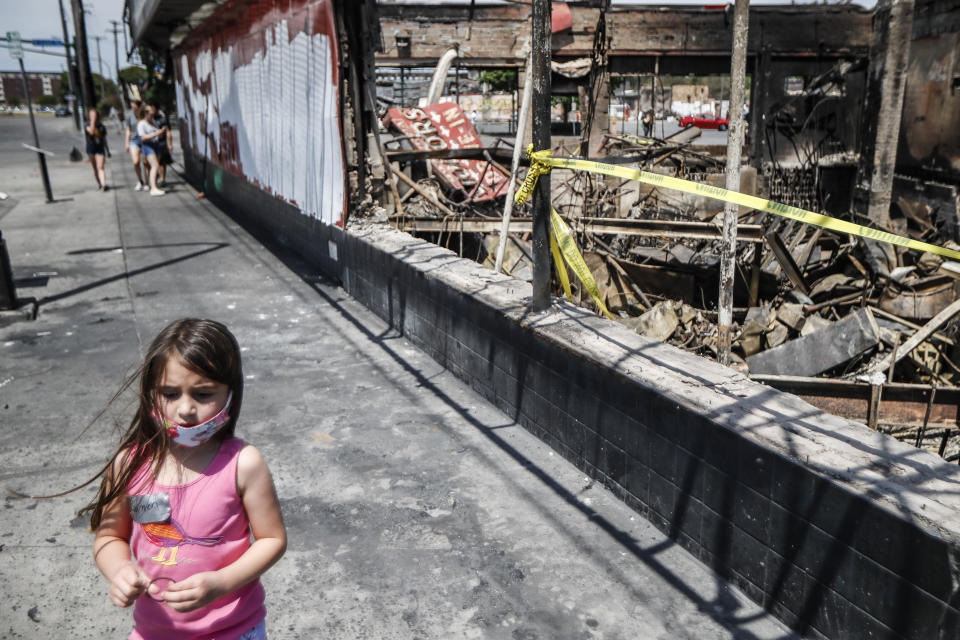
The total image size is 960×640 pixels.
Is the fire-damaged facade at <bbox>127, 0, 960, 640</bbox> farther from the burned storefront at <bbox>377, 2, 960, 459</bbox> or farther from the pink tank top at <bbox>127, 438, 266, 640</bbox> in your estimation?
the pink tank top at <bbox>127, 438, 266, 640</bbox>

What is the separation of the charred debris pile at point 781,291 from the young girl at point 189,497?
14.7ft

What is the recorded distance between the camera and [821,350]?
5969mm

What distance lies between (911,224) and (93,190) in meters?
18.0

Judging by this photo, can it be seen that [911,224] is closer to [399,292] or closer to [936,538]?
[399,292]

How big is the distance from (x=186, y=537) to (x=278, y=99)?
9.95 meters

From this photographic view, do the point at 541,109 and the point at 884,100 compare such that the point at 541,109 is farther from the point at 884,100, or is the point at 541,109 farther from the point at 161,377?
the point at 884,100

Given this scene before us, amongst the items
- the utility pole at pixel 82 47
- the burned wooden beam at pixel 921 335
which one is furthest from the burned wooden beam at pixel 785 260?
the utility pole at pixel 82 47

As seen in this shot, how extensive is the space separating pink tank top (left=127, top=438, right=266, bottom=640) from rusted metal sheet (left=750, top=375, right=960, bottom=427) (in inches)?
176

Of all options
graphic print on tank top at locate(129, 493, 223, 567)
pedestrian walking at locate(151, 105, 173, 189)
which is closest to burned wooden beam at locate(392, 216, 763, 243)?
graphic print on tank top at locate(129, 493, 223, 567)

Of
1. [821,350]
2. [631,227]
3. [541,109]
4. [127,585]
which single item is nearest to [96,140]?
[631,227]

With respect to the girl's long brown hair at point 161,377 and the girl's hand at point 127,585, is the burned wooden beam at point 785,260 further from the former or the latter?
the girl's hand at point 127,585

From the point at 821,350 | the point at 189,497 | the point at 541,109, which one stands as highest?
the point at 541,109

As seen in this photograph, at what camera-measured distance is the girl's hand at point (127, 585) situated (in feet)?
5.77

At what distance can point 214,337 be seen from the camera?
6.26 ft
